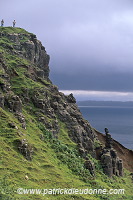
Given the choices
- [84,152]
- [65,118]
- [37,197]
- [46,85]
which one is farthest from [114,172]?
[37,197]

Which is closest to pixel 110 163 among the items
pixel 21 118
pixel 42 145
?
pixel 42 145

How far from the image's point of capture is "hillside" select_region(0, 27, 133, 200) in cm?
3919

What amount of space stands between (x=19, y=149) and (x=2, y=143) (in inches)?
115

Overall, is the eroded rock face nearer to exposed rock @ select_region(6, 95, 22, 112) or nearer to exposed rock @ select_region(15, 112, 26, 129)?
exposed rock @ select_region(15, 112, 26, 129)

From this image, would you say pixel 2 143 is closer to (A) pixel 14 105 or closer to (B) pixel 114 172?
(A) pixel 14 105

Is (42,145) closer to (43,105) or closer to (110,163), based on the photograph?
(43,105)

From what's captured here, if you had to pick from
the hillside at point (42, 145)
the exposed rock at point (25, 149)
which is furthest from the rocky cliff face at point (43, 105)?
the exposed rock at point (25, 149)

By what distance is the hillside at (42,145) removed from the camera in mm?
39188

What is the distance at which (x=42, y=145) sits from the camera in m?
54.6

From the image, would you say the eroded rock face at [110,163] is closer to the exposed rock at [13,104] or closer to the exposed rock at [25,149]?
the exposed rock at [13,104]

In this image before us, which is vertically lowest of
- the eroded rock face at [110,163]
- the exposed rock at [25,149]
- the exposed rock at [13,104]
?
the eroded rock face at [110,163]

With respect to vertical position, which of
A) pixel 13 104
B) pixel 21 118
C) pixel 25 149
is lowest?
pixel 25 149

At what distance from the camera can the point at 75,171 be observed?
2137 inches

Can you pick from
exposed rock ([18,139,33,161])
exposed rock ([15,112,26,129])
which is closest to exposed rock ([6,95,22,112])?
exposed rock ([15,112,26,129])
